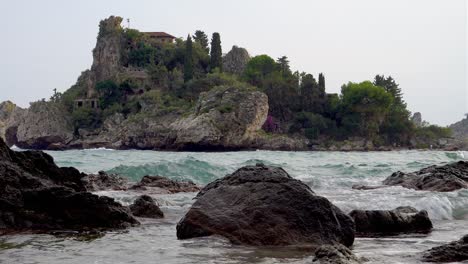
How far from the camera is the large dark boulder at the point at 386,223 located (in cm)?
885

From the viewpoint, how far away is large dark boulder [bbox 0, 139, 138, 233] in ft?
26.8

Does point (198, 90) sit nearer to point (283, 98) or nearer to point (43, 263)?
point (283, 98)

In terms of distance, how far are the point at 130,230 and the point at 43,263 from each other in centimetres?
270

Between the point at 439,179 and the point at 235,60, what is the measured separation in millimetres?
103920

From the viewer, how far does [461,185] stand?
49.6 feet

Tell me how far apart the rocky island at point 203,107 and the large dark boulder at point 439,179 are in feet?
214

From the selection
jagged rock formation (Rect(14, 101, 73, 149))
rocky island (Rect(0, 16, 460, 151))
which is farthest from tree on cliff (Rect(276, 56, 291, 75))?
jagged rock formation (Rect(14, 101, 73, 149))

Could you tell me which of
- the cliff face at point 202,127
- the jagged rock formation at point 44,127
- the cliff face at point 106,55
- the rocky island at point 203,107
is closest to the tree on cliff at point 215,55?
the rocky island at point 203,107

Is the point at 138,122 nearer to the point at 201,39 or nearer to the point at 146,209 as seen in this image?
the point at 201,39

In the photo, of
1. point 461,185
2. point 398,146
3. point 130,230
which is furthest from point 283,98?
point 130,230

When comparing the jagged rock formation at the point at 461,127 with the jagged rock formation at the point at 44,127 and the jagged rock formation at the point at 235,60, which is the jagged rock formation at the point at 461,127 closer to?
the jagged rock formation at the point at 235,60

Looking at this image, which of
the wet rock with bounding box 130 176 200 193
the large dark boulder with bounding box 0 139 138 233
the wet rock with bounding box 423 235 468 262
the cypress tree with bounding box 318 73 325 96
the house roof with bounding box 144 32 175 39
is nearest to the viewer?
the wet rock with bounding box 423 235 468 262

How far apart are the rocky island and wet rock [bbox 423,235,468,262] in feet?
251

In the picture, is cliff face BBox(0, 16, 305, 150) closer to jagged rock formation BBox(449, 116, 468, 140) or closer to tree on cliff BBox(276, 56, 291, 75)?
tree on cliff BBox(276, 56, 291, 75)
